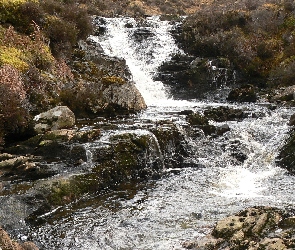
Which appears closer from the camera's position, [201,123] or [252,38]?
[201,123]

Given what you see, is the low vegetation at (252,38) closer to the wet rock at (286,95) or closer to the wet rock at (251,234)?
the wet rock at (286,95)

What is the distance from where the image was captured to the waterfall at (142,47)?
2647cm

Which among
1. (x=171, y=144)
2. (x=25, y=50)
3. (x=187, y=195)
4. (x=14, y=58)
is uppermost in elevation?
(x=25, y=50)

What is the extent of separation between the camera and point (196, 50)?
101 feet

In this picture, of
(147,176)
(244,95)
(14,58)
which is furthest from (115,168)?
(244,95)

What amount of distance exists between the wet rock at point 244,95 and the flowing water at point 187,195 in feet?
4.30

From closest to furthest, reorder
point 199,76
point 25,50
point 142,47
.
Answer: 1. point 25,50
2. point 199,76
3. point 142,47

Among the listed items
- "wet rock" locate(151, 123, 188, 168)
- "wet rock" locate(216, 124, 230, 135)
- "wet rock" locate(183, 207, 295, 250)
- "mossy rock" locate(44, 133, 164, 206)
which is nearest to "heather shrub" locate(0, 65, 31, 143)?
"mossy rock" locate(44, 133, 164, 206)

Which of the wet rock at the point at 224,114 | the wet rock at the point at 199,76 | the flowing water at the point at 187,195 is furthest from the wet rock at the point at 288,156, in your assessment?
the wet rock at the point at 199,76

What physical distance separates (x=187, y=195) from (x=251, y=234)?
3.93 metres

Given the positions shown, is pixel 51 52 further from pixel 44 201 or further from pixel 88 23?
pixel 44 201

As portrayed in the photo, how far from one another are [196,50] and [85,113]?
1583 centimetres

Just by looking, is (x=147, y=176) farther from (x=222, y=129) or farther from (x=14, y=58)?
(x=14, y=58)

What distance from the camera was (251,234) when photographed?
26.0 feet
